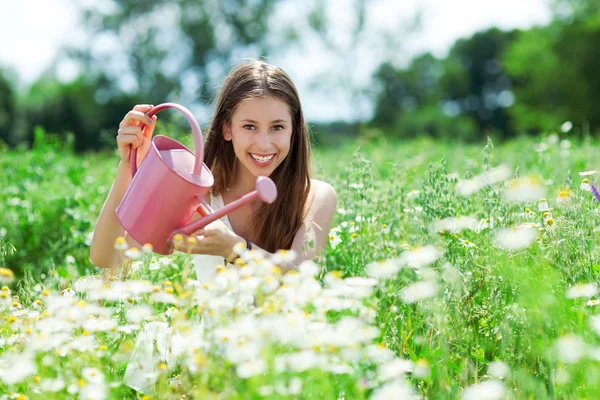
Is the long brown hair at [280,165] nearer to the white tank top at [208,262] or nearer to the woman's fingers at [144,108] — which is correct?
the white tank top at [208,262]

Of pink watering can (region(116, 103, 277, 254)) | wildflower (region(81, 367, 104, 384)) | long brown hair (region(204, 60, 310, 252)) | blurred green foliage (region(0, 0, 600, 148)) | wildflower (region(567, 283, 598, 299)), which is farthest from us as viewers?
blurred green foliage (region(0, 0, 600, 148))

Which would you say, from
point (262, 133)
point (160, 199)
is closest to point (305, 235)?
point (262, 133)

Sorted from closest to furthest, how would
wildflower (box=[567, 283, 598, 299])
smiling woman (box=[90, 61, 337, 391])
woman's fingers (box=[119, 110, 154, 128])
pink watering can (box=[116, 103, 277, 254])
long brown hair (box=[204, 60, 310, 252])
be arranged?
1. wildflower (box=[567, 283, 598, 299])
2. pink watering can (box=[116, 103, 277, 254])
3. woman's fingers (box=[119, 110, 154, 128])
4. smiling woman (box=[90, 61, 337, 391])
5. long brown hair (box=[204, 60, 310, 252])

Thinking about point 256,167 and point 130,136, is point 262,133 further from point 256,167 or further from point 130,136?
point 130,136

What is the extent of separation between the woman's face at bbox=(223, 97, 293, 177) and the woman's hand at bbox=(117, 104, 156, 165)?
379mm

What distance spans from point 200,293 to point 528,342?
38.1 inches

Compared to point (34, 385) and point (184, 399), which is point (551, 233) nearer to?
point (184, 399)

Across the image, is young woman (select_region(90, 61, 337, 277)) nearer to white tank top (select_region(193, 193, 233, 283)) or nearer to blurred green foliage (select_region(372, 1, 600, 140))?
white tank top (select_region(193, 193, 233, 283))

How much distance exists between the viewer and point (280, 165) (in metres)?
2.57

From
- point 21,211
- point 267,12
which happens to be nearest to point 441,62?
point 267,12

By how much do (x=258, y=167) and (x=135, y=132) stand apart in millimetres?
491

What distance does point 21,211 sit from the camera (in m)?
3.73

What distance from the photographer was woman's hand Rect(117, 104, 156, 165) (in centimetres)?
203

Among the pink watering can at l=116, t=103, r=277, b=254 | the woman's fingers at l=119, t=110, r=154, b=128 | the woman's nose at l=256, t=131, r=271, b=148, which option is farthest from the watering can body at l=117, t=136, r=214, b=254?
the woman's nose at l=256, t=131, r=271, b=148
